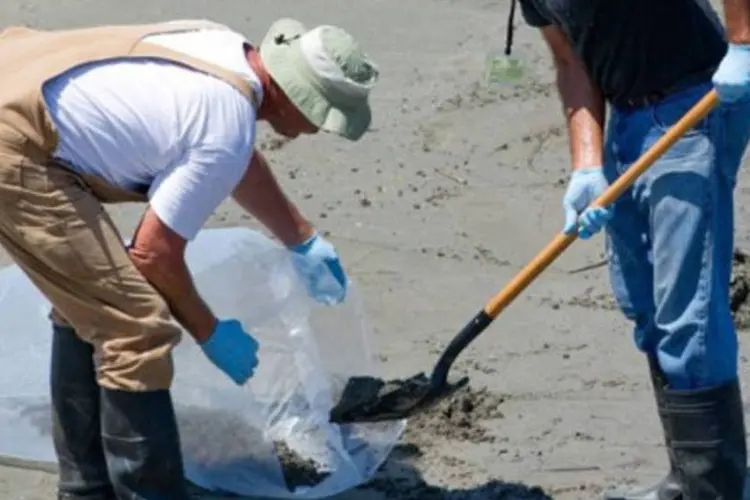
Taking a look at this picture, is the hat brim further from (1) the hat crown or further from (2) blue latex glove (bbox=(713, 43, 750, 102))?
(2) blue latex glove (bbox=(713, 43, 750, 102))

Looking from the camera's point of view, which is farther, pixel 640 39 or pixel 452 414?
pixel 452 414

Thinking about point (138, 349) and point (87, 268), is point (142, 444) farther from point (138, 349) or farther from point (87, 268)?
point (87, 268)

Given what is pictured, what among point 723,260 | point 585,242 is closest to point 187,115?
point 723,260

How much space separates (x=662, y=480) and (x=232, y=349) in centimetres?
106

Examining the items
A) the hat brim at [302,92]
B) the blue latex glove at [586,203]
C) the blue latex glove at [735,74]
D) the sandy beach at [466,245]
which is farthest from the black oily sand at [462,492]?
the blue latex glove at [735,74]

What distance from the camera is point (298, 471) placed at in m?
4.24

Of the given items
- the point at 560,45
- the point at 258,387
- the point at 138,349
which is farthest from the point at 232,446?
the point at 560,45

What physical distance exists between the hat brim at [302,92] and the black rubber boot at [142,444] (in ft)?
2.17

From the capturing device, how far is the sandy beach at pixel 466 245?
4332 millimetres

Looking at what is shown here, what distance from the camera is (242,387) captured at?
4.25m

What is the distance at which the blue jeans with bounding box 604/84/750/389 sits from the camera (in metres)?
3.59

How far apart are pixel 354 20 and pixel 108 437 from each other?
12.3ft

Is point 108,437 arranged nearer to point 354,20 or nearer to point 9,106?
point 9,106

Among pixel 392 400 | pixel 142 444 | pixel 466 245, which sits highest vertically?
pixel 142 444
